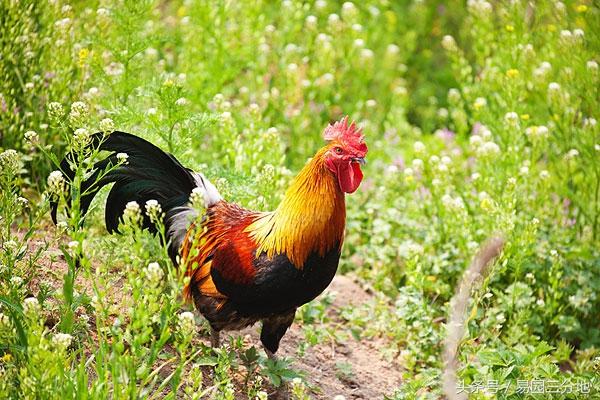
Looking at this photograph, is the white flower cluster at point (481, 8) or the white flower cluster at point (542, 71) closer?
the white flower cluster at point (542, 71)

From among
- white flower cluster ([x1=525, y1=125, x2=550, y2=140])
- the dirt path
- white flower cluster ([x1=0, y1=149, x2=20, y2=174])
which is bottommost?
the dirt path

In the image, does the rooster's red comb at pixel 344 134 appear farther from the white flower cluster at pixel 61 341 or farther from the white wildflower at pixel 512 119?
the white wildflower at pixel 512 119

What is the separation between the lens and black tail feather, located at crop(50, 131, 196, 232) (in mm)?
4070

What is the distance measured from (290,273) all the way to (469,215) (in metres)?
2.20

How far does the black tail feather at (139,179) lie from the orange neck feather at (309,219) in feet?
2.01

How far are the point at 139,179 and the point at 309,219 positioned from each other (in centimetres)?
98

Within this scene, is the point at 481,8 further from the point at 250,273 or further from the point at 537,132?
the point at 250,273

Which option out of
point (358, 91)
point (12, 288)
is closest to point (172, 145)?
point (12, 288)

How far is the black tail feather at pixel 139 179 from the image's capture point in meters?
4.07

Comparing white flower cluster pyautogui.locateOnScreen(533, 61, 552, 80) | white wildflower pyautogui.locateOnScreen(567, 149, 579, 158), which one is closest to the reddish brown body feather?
white wildflower pyautogui.locateOnScreen(567, 149, 579, 158)

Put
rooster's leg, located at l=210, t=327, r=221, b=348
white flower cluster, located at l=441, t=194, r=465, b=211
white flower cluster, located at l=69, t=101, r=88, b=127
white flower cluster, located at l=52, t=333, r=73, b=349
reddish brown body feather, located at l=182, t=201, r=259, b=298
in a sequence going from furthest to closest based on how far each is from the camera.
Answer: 1. white flower cluster, located at l=441, t=194, r=465, b=211
2. rooster's leg, located at l=210, t=327, r=221, b=348
3. reddish brown body feather, located at l=182, t=201, r=259, b=298
4. white flower cluster, located at l=69, t=101, r=88, b=127
5. white flower cluster, located at l=52, t=333, r=73, b=349

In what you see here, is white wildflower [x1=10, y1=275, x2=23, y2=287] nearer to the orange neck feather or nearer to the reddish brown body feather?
the reddish brown body feather

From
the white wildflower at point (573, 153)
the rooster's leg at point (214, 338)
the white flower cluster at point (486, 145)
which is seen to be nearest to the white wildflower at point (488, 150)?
the white flower cluster at point (486, 145)

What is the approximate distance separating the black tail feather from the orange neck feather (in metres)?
0.61
